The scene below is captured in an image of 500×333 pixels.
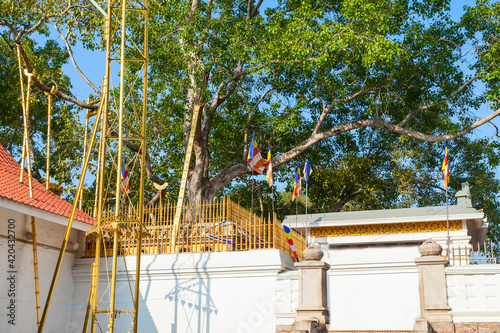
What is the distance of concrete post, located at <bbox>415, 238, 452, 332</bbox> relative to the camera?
9867mm

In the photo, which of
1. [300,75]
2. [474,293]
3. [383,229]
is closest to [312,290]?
[474,293]

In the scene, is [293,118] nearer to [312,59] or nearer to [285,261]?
[312,59]

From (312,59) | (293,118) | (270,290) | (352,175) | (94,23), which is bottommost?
(270,290)

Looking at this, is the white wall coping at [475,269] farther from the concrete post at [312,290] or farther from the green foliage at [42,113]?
the green foliage at [42,113]

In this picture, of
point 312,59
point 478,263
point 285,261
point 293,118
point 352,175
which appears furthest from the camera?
point 352,175

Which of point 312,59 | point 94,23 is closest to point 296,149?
point 312,59

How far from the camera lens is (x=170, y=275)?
38.5 feet

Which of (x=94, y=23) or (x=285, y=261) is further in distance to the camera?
(x=94, y=23)

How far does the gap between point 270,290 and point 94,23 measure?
12.3 m

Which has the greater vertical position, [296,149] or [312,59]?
[312,59]

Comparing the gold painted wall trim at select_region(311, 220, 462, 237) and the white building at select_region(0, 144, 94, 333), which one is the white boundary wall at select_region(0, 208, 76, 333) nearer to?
the white building at select_region(0, 144, 94, 333)

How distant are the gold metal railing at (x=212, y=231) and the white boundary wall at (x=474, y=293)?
3359 mm

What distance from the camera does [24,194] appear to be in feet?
35.6

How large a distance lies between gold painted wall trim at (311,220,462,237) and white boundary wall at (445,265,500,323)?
4.77 meters
